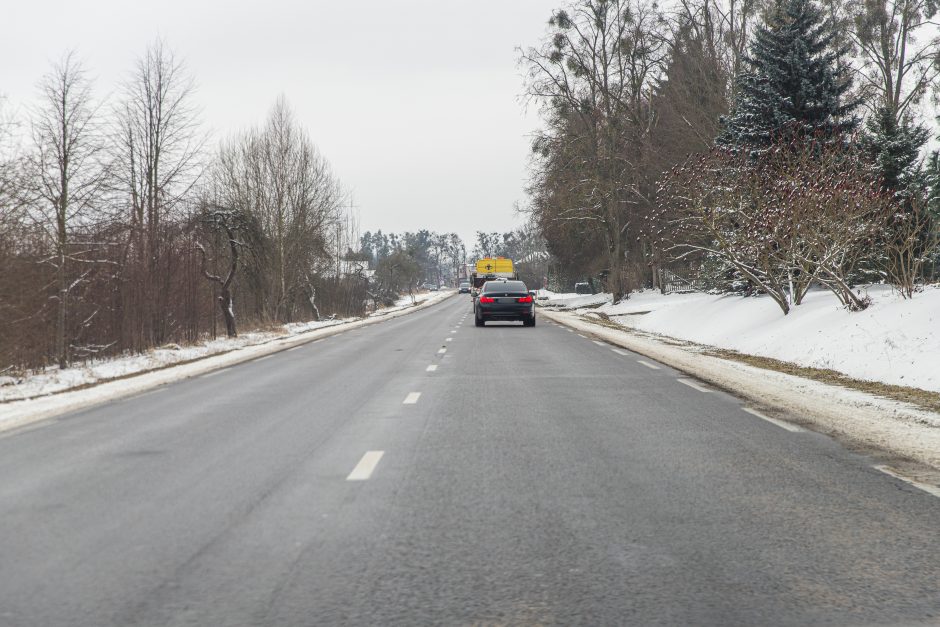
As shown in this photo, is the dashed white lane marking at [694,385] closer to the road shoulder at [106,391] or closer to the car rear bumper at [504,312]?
the road shoulder at [106,391]

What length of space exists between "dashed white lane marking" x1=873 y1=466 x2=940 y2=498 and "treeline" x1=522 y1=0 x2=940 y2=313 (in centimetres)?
1329

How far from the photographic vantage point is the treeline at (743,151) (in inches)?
848

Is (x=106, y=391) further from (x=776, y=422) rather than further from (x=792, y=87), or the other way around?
(x=792, y=87)

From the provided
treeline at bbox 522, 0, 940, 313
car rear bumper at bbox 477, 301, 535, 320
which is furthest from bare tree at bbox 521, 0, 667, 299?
car rear bumper at bbox 477, 301, 535, 320

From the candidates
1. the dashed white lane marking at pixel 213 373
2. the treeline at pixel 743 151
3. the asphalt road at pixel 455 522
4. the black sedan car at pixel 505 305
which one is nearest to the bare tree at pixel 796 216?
the treeline at pixel 743 151

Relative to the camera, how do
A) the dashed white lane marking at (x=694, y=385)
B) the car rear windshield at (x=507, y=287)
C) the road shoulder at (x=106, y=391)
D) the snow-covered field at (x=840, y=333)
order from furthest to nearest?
the car rear windshield at (x=507, y=287), the snow-covered field at (x=840, y=333), the dashed white lane marking at (x=694, y=385), the road shoulder at (x=106, y=391)

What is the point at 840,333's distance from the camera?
1719cm

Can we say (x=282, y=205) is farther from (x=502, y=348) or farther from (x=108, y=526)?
(x=108, y=526)

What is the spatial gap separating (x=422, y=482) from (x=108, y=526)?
216 centimetres

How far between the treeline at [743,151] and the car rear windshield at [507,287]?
481 centimetres

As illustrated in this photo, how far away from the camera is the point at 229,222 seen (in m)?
29.0

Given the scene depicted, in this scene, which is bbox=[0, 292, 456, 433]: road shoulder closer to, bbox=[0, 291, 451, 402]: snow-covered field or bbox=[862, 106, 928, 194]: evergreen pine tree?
bbox=[0, 291, 451, 402]: snow-covered field

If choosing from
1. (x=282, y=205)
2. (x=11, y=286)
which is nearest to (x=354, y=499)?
(x=11, y=286)

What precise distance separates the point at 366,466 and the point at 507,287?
27.0 metres
